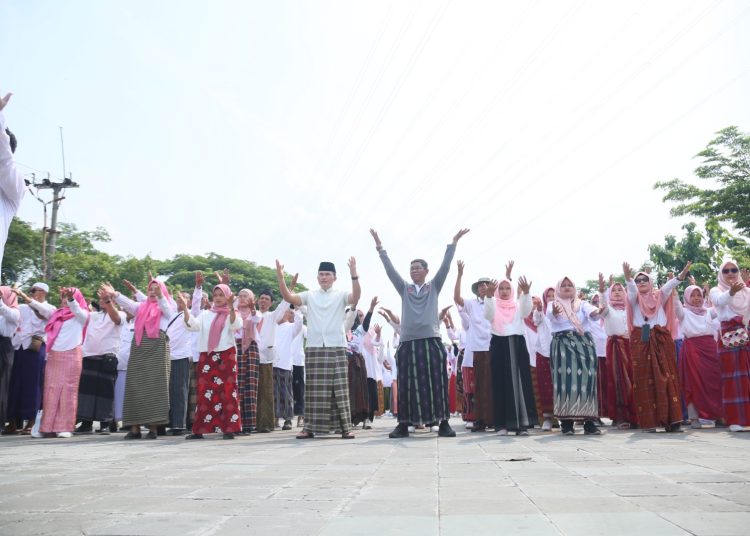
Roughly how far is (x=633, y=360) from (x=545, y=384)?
5.01ft

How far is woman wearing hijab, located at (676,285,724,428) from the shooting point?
898cm

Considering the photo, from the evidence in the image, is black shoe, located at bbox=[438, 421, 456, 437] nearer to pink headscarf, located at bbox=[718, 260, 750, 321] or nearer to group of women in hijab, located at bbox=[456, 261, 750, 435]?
group of women in hijab, located at bbox=[456, 261, 750, 435]

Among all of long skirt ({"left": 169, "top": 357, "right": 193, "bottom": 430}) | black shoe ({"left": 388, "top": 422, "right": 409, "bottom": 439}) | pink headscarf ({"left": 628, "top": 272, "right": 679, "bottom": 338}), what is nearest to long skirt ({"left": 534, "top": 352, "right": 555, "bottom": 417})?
pink headscarf ({"left": 628, "top": 272, "right": 679, "bottom": 338})

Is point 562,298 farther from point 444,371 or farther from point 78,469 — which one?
point 78,469

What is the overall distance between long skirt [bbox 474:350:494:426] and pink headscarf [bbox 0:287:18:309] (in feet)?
23.2

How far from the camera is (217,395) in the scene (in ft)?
27.5

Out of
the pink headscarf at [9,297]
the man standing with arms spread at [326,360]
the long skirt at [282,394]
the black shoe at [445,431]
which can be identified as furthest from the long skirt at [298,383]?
the black shoe at [445,431]

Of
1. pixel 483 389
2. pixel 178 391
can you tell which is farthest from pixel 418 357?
pixel 178 391

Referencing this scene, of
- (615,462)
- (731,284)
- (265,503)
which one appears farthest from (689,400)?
(265,503)

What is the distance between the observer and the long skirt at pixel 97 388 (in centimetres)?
1017

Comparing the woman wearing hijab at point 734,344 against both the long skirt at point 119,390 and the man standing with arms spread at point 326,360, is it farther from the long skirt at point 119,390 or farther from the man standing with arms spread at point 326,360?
the long skirt at point 119,390

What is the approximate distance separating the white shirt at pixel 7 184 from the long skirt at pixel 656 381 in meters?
7.47

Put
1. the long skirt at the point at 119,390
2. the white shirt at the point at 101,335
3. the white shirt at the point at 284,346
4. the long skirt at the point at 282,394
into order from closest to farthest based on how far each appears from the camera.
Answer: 1. the white shirt at the point at 101,335
2. the long skirt at the point at 119,390
3. the long skirt at the point at 282,394
4. the white shirt at the point at 284,346

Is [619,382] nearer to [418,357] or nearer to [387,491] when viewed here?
[418,357]
